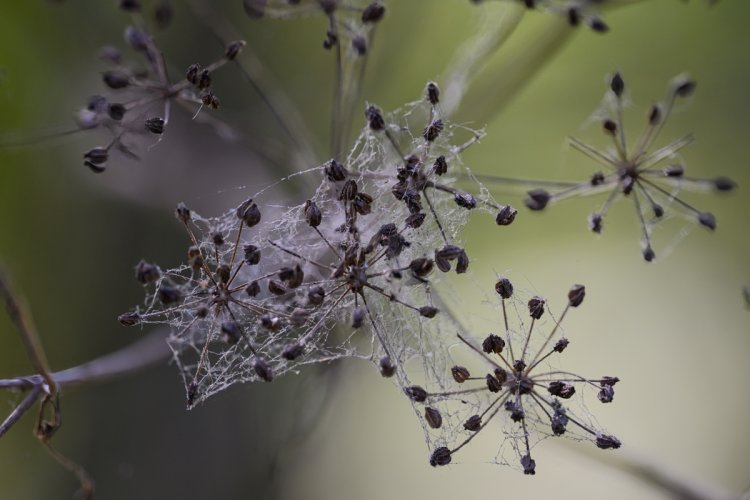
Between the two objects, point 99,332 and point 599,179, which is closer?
point 599,179

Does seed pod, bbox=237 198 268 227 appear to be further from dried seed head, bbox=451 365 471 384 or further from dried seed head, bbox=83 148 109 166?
dried seed head, bbox=451 365 471 384

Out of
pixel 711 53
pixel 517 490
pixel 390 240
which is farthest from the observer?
pixel 517 490

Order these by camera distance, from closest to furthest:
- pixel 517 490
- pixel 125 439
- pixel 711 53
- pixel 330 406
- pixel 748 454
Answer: pixel 330 406
pixel 125 439
pixel 711 53
pixel 748 454
pixel 517 490

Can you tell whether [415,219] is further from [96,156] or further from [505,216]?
[96,156]

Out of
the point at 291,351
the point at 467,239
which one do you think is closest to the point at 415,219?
the point at 291,351

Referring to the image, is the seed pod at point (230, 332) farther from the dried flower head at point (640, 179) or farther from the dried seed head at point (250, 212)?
the dried flower head at point (640, 179)

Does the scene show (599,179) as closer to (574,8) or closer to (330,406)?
(574,8)

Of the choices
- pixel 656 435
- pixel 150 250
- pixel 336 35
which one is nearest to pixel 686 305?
pixel 656 435

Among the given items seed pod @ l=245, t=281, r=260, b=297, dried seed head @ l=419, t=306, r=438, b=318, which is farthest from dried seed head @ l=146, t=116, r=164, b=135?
dried seed head @ l=419, t=306, r=438, b=318
